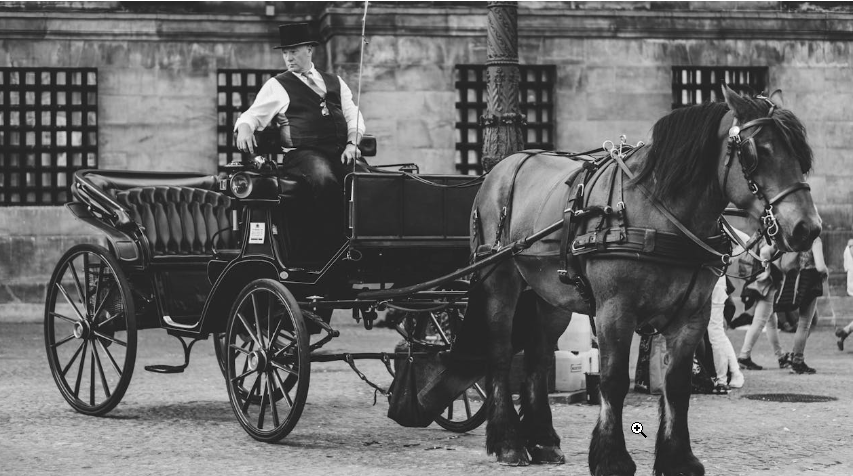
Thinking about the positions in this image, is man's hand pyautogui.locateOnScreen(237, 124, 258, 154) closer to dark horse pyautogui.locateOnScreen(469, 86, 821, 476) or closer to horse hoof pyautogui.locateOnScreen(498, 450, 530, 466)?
dark horse pyautogui.locateOnScreen(469, 86, 821, 476)

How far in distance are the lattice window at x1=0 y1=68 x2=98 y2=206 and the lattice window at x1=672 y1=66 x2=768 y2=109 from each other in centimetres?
933

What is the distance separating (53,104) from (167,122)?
1.81m

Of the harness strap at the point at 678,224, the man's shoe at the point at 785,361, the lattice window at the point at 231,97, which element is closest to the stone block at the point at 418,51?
the lattice window at the point at 231,97

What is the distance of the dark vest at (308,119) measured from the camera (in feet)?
28.5

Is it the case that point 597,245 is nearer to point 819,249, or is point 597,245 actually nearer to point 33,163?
point 819,249

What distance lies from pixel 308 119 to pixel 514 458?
289 cm

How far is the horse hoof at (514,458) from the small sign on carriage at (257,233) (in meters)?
→ 2.41

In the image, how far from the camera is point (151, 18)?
19281 mm

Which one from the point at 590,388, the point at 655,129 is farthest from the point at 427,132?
the point at 655,129

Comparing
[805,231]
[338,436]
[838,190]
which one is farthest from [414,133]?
[805,231]

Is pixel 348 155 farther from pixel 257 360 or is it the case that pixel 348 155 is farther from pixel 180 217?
pixel 180 217

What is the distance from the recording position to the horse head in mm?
5832

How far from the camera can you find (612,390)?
20.9 ft

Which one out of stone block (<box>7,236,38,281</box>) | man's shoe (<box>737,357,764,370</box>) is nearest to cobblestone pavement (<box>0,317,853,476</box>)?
man's shoe (<box>737,357,764,370</box>)
